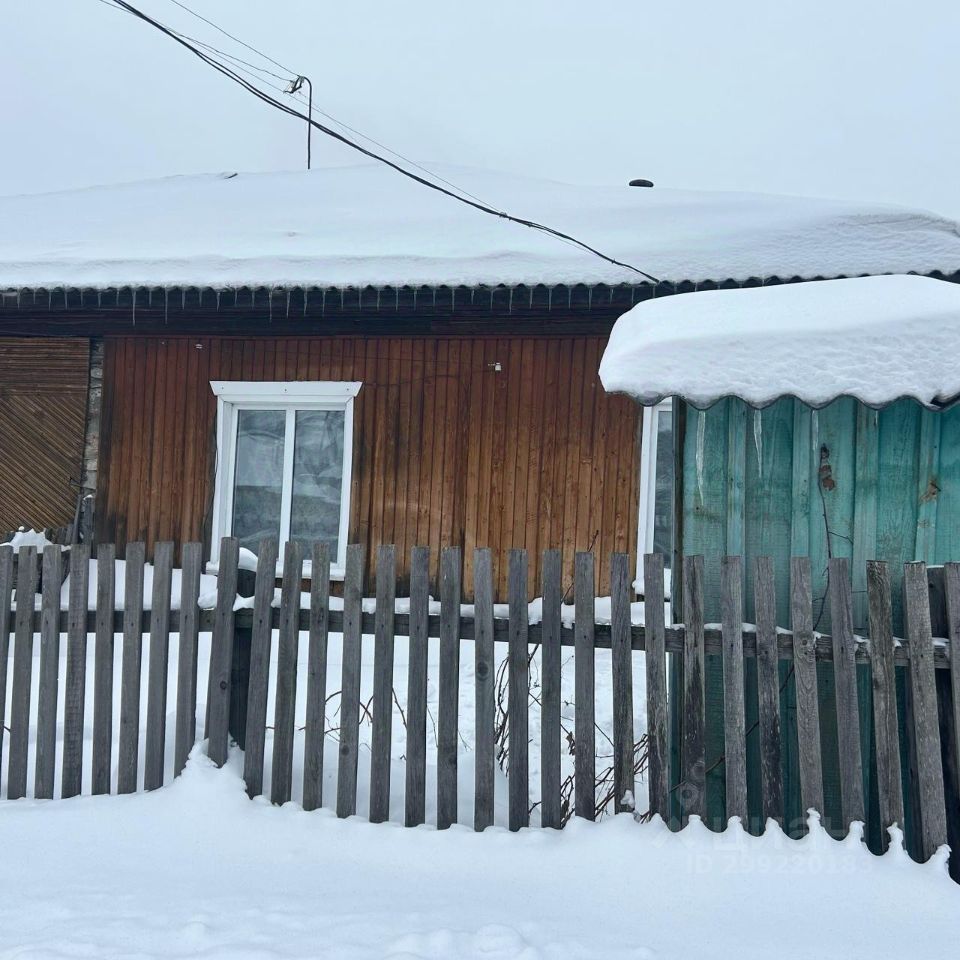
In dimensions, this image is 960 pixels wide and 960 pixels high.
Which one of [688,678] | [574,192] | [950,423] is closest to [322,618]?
[688,678]

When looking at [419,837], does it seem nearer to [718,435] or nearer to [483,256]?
[718,435]

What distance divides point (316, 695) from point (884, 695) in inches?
79.0

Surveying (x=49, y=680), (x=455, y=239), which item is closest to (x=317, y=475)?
(x=455, y=239)

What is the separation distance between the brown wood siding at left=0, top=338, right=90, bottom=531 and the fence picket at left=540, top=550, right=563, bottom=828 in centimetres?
645

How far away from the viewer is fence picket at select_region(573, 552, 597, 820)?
2.77 m

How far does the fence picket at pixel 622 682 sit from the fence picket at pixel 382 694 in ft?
2.66

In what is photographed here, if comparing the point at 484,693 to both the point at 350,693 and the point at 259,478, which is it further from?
the point at 259,478

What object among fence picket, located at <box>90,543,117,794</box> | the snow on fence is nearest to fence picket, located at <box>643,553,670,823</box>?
the snow on fence

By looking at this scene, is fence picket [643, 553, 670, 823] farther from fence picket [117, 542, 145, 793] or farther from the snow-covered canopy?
fence picket [117, 542, 145, 793]

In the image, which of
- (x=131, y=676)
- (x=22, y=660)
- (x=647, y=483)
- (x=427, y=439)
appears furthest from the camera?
(x=427, y=439)

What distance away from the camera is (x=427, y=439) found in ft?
23.6

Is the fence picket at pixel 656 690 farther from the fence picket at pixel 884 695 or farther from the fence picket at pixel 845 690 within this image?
the fence picket at pixel 884 695

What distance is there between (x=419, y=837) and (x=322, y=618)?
2.79 feet

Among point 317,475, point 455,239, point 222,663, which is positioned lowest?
point 222,663
